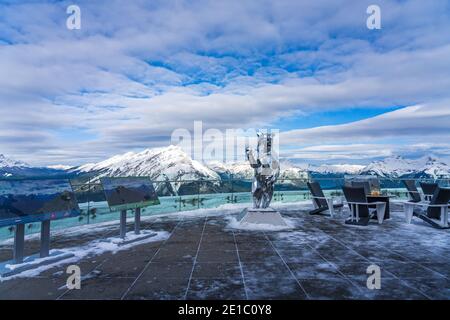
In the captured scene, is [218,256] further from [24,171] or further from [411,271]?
[24,171]

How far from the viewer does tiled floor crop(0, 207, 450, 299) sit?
3426 millimetres

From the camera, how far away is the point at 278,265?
4418mm

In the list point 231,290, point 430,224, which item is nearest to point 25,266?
point 231,290

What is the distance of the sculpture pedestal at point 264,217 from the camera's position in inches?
299

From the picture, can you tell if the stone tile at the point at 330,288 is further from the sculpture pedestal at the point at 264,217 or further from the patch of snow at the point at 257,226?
the sculpture pedestal at the point at 264,217

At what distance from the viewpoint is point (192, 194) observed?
1097 centimetres

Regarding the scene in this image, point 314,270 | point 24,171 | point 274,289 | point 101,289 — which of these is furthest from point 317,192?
point 24,171

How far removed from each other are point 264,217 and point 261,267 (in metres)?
3.38

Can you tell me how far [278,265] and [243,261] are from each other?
54 centimetres

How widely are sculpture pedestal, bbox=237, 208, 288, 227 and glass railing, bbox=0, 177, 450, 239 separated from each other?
95.8 inches

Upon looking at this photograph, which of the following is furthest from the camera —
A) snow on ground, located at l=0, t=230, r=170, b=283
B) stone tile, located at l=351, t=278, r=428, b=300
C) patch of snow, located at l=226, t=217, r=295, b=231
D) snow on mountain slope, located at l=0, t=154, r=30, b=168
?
snow on mountain slope, located at l=0, t=154, r=30, b=168

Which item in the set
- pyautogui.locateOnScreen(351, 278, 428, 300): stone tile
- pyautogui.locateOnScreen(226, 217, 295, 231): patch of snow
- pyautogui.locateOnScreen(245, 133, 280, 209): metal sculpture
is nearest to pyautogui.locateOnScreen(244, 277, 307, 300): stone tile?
pyautogui.locateOnScreen(351, 278, 428, 300): stone tile

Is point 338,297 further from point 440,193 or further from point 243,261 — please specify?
point 440,193

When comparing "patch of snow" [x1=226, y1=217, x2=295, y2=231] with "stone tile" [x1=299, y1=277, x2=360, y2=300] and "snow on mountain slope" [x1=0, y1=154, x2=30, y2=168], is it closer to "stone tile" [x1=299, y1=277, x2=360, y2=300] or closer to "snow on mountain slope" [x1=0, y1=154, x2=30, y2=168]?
"stone tile" [x1=299, y1=277, x2=360, y2=300]
